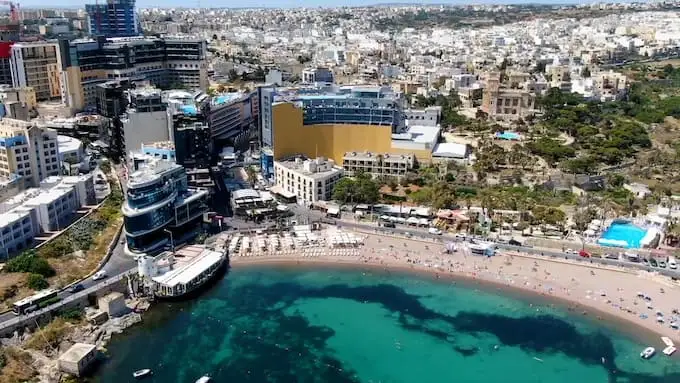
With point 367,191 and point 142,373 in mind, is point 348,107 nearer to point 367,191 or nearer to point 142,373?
point 367,191

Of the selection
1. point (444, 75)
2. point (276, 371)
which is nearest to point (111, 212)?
point (276, 371)

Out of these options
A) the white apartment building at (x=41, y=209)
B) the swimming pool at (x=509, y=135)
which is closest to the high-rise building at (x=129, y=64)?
the white apartment building at (x=41, y=209)

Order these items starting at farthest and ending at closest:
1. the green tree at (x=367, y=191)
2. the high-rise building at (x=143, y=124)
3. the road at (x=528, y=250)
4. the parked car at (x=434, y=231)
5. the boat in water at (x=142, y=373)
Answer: the high-rise building at (x=143, y=124), the green tree at (x=367, y=191), the parked car at (x=434, y=231), the road at (x=528, y=250), the boat in water at (x=142, y=373)

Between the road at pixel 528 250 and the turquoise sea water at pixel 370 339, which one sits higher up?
the road at pixel 528 250

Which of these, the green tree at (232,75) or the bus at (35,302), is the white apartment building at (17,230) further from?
the green tree at (232,75)

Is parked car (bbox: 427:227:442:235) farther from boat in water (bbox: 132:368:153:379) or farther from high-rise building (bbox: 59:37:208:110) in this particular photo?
high-rise building (bbox: 59:37:208:110)

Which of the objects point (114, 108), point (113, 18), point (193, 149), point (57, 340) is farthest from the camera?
point (113, 18)

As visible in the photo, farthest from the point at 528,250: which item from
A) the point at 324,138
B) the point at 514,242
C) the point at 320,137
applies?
the point at 320,137

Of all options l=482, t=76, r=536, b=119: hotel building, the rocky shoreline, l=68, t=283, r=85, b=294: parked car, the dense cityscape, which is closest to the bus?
the dense cityscape
